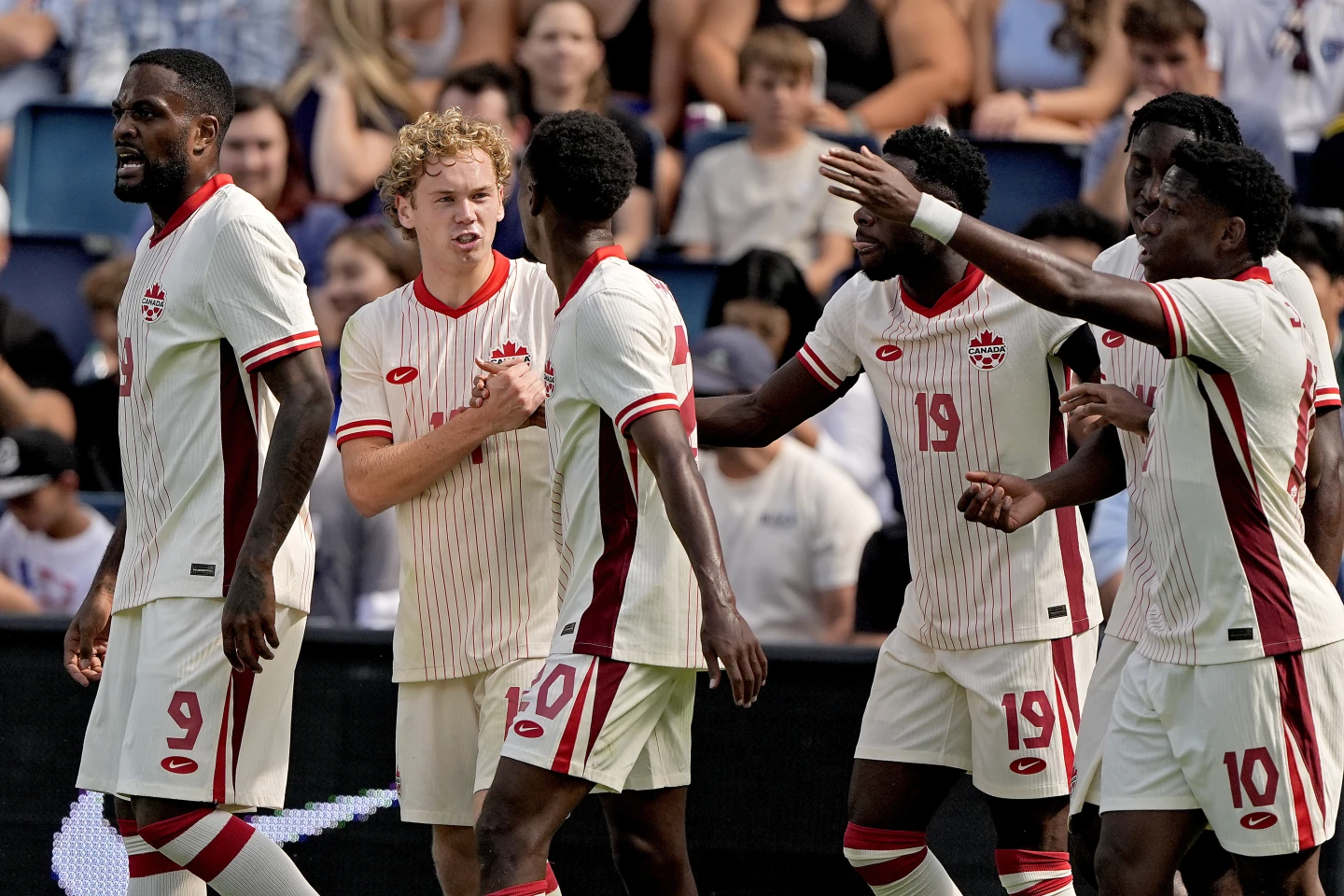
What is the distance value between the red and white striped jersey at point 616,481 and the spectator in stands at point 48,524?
3.76 metres

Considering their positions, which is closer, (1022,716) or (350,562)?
(1022,716)

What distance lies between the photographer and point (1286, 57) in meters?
Answer: 9.41

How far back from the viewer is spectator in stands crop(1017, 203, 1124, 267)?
6.75m

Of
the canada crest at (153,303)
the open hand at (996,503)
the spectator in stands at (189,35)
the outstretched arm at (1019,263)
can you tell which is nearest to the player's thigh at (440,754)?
the canada crest at (153,303)

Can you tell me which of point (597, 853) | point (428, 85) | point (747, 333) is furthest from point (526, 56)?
point (597, 853)

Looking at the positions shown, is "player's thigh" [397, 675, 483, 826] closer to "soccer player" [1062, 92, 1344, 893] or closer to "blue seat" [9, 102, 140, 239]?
"soccer player" [1062, 92, 1344, 893]

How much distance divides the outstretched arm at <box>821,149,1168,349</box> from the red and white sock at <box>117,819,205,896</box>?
2395 mm

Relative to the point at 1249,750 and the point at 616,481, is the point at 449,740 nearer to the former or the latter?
the point at 616,481

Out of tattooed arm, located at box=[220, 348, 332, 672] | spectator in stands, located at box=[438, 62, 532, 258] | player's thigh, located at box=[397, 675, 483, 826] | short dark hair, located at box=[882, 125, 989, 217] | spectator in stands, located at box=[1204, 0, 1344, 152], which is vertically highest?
spectator in stands, located at box=[1204, 0, 1344, 152]

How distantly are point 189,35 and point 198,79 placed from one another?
583 cm

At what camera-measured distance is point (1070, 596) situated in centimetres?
491

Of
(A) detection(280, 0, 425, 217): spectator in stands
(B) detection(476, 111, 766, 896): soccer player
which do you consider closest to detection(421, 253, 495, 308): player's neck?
(B) detection(476, 111, 766, 896): soccer player

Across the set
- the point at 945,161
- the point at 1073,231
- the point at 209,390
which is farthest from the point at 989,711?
the point at 1073,231

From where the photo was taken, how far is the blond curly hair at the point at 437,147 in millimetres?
5070
